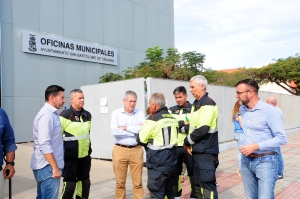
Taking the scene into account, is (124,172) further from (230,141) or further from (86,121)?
(230,141)

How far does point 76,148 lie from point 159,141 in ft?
4.17

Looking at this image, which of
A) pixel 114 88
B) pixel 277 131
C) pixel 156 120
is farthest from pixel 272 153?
pixel 114 88

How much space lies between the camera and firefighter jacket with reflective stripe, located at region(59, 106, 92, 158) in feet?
14.2

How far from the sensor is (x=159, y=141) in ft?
12.8

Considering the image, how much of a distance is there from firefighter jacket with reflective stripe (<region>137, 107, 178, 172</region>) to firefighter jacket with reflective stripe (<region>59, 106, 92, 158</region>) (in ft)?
3.21

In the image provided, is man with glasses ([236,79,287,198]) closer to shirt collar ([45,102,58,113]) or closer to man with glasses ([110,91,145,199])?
man with glasses ([110,91,145,199])

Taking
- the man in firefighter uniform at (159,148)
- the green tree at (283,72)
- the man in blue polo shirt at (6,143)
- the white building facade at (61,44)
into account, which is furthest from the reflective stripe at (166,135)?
the green tree at (283,72)

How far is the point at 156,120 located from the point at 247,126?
45.0 inches

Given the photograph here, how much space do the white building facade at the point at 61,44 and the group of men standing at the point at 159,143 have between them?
8253 millimetres

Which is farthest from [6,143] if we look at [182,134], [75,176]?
[182,134]

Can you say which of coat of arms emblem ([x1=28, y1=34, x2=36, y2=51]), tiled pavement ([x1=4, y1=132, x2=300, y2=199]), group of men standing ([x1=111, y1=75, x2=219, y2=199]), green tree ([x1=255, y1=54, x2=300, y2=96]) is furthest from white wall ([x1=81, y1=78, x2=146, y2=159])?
green tree ([x1=255, y1=54, x2=300, y2=96])

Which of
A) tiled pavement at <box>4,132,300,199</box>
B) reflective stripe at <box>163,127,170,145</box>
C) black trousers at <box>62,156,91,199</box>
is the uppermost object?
reflective stripe at <box>163,127,170,145</box>

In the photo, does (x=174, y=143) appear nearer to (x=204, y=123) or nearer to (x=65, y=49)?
(x=204, y=123)

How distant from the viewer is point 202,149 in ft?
13.0
